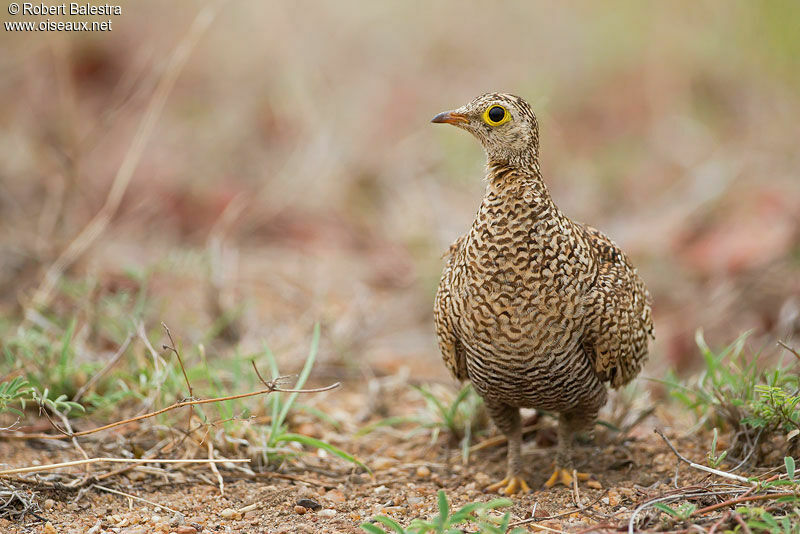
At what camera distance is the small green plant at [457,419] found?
418 cm

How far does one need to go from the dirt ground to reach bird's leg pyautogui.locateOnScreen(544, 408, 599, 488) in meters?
0.10

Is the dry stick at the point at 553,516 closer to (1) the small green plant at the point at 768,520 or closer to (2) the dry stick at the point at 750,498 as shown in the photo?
(2) the dry stick at the point at 750,498

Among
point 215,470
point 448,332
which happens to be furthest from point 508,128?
point 215,470

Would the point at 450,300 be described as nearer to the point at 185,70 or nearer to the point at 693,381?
the point at 693,381

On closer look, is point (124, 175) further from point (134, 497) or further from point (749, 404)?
point (749, 404)

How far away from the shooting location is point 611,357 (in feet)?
11.5

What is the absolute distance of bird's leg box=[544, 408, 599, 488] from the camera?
3770 millimetres

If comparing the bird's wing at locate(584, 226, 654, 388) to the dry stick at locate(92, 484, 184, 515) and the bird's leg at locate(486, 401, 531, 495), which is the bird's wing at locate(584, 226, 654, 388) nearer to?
the bird's leg at locate(486, 401, 531, 495)

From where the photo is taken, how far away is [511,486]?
12.3 ft

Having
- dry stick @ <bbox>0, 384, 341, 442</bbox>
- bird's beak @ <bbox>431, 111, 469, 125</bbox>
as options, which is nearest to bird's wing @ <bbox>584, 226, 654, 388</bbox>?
bird's beak @ <bbox>431, 111, 469, 125</bbox>

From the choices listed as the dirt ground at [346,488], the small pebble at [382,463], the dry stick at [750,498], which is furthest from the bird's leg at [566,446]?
the dry stick at [750,498]

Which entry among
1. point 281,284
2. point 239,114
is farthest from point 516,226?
point 239,114

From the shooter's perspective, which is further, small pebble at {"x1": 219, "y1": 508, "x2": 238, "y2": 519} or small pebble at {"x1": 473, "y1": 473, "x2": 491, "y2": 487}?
small pebble at {"x1": 473, "y1": 473, "x2": 491, "y2": 487}

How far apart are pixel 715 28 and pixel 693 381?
648 centimetres
